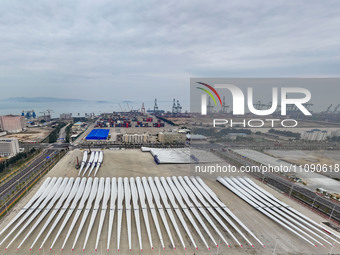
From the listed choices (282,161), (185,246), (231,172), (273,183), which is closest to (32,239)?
(185,246)

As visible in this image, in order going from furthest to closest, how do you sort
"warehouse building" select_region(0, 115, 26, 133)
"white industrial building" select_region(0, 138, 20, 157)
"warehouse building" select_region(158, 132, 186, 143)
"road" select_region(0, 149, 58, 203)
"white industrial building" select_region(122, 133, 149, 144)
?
"warehouse building" select_region(0, 115, 26, 133) → "warehouse building" select_region(158, 132, 186, 143) → "white industrial building" select_region(122, 133, 149, 144) → "white industrial building" select_region(0, 138, 20, 157) → "road" select_region(0, 149, 58, 203)

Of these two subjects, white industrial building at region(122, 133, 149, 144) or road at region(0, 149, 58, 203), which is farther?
white industrial building at region(122, 133, 149, 144)

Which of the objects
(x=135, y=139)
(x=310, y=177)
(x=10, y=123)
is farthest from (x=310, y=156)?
(x=10, y=123)

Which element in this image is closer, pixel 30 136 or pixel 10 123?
pixel 30 136

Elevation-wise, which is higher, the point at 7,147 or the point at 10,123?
the point at 10,123

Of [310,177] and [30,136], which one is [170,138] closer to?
[310,177]

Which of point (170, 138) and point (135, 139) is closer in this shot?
point (135, 139)

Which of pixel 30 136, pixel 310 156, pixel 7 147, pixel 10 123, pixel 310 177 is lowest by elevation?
pixel 310 177

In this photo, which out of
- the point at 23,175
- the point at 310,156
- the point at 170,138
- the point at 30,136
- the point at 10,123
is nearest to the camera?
the point at 23,175

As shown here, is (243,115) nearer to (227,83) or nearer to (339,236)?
(227,83)

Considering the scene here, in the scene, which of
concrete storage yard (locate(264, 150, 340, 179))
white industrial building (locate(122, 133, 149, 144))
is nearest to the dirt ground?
white industrial building (locate(122, 133, 149, 144))

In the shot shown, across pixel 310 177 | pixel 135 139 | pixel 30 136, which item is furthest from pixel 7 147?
pixel 310 177

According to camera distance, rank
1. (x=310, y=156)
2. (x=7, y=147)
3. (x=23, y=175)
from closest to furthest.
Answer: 1. (x=23, y=175)
2. (x=310, y=156)
3. (x=7, y=147)

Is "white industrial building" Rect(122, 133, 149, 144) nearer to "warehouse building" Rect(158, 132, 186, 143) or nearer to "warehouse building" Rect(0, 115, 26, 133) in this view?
"warehouse building" Rect(158, 132, 186, 143)
